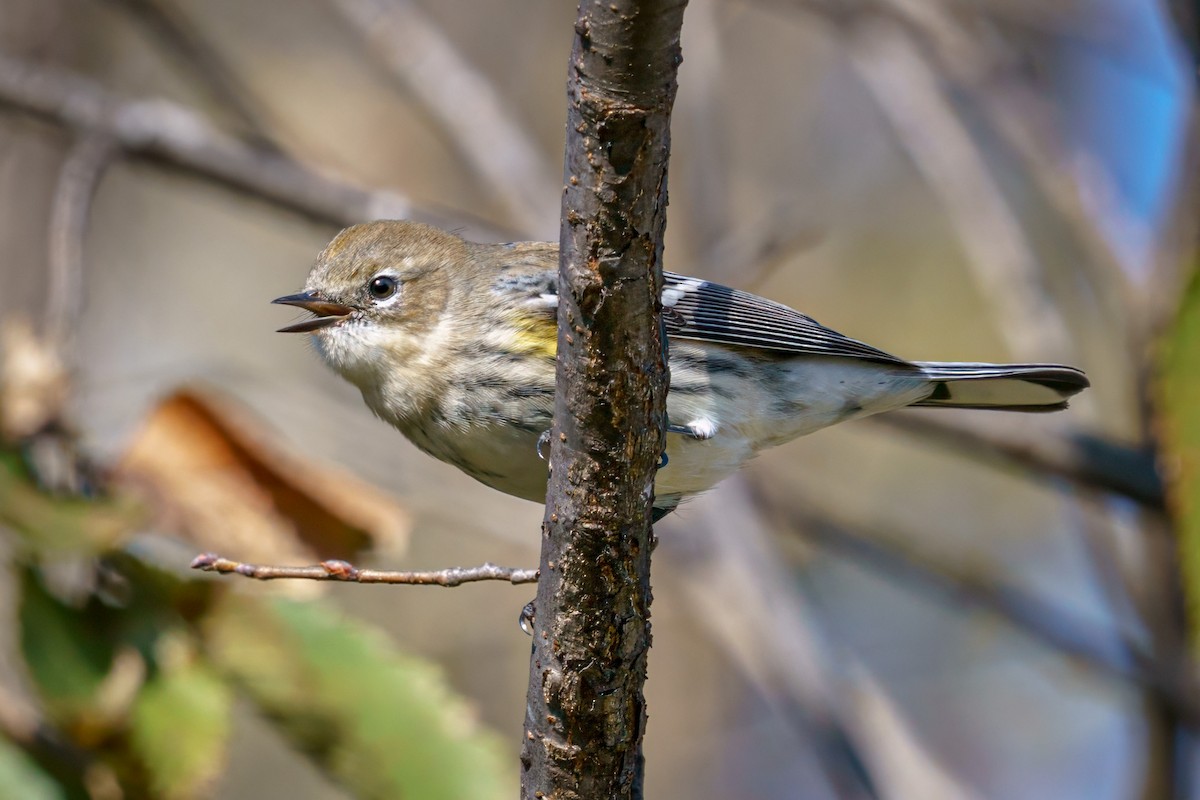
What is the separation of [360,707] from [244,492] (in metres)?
0.63

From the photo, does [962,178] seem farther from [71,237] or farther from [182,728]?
[182,728]

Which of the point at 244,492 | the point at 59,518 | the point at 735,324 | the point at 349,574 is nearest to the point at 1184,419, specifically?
the point at 735,324

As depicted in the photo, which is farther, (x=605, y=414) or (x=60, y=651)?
(x=60, y=651)

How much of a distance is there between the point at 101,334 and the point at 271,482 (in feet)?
12.4

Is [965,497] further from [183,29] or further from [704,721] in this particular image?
[183,29]

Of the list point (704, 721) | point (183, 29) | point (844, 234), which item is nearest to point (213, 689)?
point (183, 29)

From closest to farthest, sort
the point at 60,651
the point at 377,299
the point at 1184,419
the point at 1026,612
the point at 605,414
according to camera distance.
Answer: the point at 605,414 → the point at 1184,419 → the point at 60,651 → the point at 377,299 → the point at 1026,612

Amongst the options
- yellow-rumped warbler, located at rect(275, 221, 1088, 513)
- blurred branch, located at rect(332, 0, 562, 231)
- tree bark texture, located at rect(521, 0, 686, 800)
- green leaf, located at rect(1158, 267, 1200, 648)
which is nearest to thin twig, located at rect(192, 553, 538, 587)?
tree bark texture, located at rect(521, 0, 686, 800)

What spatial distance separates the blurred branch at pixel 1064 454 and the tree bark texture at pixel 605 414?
2.30 meters

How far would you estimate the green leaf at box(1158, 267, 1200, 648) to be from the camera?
2.56 meters

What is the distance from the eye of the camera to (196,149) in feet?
15.5

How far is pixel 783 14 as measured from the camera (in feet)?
25.5

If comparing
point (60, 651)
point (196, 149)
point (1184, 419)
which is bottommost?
point (60, 651)

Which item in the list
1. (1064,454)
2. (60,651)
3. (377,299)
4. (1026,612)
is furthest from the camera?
(1026,612)
